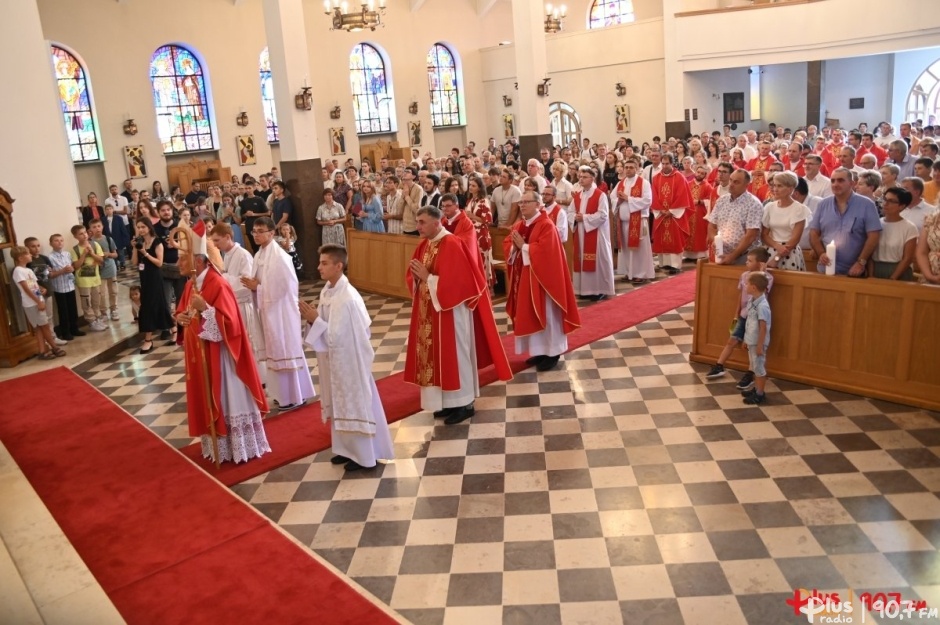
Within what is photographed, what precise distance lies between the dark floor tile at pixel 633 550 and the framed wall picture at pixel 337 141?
21136 millimetres

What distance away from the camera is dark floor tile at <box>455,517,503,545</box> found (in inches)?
197

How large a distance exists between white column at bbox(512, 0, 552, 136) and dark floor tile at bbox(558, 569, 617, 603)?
14.2 meters

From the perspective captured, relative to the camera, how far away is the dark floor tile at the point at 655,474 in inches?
219

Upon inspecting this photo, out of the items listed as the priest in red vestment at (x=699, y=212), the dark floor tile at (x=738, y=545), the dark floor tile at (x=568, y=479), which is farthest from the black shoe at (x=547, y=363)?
the priest in red vestment at (x=699, y=212)

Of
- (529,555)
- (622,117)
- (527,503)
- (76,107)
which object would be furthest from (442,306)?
(622,117)

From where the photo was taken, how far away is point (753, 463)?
570 centimetres

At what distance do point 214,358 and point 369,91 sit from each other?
A: 21.0 metres

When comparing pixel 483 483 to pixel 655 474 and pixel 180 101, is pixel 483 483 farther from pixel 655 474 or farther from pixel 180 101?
pixel 180 101

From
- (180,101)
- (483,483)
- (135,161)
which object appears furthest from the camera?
(180,101)

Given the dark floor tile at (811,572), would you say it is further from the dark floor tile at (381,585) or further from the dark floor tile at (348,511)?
the dark floor tile at (348,511)

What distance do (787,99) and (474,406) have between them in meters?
21.1

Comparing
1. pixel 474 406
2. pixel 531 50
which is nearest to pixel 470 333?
pixel 474 406

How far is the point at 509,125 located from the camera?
1095 inches

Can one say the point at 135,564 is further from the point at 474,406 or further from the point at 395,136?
the point at 395,136
